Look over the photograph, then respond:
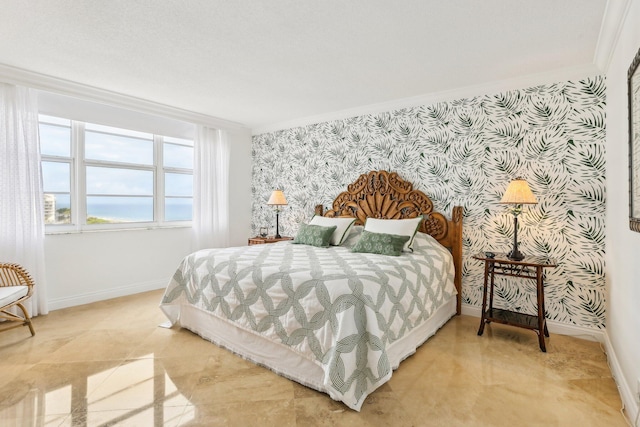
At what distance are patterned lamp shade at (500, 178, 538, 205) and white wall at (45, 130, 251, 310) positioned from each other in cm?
399

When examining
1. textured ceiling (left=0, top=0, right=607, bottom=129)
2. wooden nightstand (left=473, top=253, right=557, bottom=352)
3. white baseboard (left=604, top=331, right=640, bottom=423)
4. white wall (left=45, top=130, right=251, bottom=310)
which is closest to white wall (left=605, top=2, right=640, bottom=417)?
white baseboard (left=604, top=331, right=640, bottom=423)

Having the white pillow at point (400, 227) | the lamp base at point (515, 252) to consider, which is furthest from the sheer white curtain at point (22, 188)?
the lamp base at point (515, 252)

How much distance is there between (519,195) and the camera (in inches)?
115

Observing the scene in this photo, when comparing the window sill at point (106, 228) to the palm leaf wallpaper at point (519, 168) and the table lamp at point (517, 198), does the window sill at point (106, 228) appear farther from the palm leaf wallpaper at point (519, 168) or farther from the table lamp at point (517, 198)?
the table lamp at point (517, 198)

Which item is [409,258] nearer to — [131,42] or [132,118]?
[131,42]

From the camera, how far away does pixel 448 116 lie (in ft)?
12.2

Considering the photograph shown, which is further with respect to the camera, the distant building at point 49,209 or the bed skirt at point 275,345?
the distant building at point 49,209

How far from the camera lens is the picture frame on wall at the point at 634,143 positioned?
5.95ft

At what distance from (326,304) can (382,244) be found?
134 cm

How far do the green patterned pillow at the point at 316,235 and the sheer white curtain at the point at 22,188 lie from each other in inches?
108

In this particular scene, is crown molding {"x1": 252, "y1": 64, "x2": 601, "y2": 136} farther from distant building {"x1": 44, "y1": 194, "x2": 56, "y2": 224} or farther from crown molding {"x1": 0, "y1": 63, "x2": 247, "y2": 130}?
distant building {"x1": 44, "y1": 194, "x2": 56, "y2": 224}

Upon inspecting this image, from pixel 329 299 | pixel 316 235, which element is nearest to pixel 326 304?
pixel 329 299

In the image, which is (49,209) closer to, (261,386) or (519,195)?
(261,386)

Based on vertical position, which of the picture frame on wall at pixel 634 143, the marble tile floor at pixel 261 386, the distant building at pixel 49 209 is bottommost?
the marble tile floor at pixel 261 386
